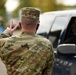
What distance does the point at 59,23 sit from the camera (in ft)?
21.2

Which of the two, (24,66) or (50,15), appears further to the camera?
(50,15)

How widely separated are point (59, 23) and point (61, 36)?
306 millimetres

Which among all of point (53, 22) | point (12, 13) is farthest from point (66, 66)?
point (12, 13)

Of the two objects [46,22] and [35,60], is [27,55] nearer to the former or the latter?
[35,60]

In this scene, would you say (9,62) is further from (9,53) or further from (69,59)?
(69,59)

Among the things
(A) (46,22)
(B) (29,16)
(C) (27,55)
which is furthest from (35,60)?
(A) (46,22)

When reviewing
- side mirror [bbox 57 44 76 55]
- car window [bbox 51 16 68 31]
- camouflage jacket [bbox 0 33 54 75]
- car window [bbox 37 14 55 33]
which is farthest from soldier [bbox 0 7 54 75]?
car window [bbox 37 14 55 33]

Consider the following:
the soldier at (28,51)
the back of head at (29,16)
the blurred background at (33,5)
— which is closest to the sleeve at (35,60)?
the soldier at (28,51)

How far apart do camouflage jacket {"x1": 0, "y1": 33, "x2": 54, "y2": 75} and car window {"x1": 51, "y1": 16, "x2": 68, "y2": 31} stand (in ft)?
6.93

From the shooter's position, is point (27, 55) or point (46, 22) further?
point (46, 22)

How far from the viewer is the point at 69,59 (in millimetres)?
5730

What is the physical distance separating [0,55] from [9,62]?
0.44 feet

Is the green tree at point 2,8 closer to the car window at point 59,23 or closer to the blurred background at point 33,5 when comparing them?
the blurred background at point 33,5

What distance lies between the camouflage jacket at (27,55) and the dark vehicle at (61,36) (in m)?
1.30
